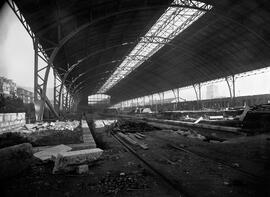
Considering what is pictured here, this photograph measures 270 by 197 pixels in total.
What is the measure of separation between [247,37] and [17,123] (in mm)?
22004

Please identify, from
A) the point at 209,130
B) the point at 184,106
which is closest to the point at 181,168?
the point at 209,130

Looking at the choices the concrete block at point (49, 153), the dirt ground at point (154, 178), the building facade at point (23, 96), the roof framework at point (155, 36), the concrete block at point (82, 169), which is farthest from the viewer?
the building facade at point (23, 96)

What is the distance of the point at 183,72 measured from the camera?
33.2m

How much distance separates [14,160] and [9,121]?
32.9ft

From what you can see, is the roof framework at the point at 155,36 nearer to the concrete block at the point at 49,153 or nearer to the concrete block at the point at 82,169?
the concrete block at the point at 49,153

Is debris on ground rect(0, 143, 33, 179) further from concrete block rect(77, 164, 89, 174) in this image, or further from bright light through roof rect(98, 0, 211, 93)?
bright light through roof rect(98, 0, 211, 93)

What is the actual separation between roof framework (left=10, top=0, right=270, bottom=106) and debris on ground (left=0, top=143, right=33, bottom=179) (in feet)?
31.3

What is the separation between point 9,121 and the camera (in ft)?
43.4

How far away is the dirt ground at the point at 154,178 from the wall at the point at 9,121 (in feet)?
26.6

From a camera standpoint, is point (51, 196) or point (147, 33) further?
point (147, 33)

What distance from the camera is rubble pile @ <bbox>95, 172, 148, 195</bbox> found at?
13.2 feet

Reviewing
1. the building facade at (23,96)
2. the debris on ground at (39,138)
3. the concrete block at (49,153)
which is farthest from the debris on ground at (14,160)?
the building facade at (23,96)

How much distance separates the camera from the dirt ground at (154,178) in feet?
12.9

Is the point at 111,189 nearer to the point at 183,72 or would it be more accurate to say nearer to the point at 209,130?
the point at 209,130
